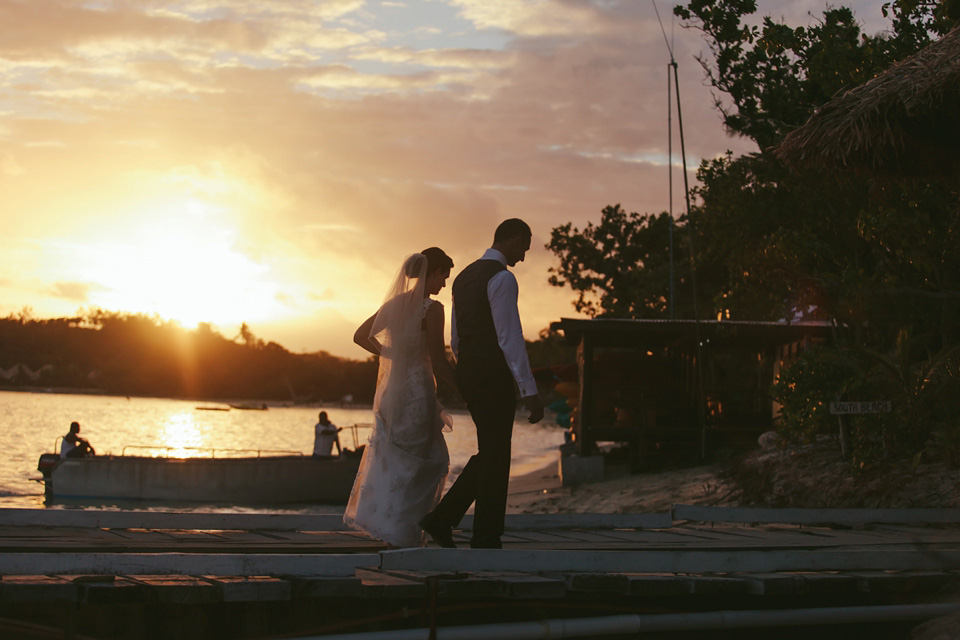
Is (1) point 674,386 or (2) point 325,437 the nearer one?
(1) point 674,386

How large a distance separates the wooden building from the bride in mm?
13893

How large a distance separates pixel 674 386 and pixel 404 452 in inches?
744

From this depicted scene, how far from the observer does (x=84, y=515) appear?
6.34 meters

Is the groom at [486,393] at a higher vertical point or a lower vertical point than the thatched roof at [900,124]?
lower

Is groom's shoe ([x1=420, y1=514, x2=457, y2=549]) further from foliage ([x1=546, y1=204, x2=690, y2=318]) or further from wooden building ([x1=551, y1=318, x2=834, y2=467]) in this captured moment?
foliage ([x1=546, y1=204, x2=690, y2=318])

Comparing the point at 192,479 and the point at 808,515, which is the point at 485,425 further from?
the point at 192,479

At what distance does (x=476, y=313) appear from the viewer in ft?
17.9

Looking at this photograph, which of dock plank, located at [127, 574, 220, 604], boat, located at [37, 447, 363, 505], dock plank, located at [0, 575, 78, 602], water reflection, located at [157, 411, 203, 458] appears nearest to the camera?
dock plank, located at [0, 575, 78, 602]

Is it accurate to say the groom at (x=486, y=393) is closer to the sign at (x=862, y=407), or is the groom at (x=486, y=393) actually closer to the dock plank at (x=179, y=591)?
the dock plank at (x=179, y=591)

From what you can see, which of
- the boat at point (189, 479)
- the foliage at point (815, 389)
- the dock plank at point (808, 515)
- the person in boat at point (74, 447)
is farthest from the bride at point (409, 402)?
the person in boat at point (74, 447)

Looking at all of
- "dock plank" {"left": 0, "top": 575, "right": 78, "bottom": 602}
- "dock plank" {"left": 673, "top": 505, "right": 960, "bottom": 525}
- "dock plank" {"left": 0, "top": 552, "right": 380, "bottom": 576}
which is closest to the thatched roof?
"dock plank" {"left": 673, "top": 505, "right": 960, "bottom": 525}

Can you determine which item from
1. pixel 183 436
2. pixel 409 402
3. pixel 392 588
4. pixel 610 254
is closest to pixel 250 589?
pixel 392 588

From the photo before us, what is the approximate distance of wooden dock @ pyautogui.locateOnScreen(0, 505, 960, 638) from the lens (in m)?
4.23

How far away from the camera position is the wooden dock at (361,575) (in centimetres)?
423
